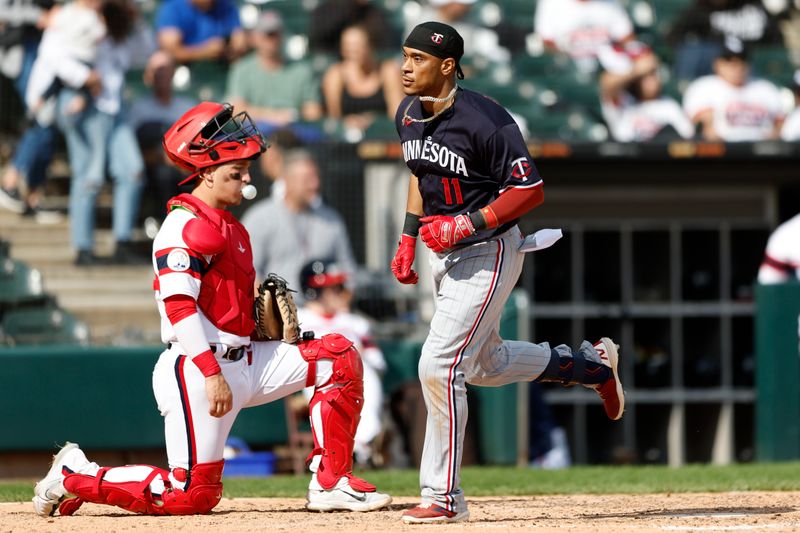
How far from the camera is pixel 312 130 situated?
1042 centimetres

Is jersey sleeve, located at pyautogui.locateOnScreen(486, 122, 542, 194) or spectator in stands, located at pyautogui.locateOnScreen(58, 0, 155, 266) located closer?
jersey sleeve, located at pyautogui.locateOnScreen(486, 122, 542, 194)

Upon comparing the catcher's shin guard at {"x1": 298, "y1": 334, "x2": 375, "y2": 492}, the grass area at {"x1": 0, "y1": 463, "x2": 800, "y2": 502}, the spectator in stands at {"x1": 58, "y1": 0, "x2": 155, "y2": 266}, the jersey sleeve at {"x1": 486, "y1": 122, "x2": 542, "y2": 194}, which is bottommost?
the grass area at {"x1": 0, "y1": 463, "x2": 800, "y2": 502}

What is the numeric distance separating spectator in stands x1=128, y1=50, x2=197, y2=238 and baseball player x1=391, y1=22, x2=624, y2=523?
563 centimetres

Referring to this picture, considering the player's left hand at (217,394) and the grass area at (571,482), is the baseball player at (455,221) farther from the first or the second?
the grass area at (571,482)

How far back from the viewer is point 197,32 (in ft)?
36.7

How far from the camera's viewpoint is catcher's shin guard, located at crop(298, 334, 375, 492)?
16.9ft

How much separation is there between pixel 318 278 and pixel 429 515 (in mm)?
4713

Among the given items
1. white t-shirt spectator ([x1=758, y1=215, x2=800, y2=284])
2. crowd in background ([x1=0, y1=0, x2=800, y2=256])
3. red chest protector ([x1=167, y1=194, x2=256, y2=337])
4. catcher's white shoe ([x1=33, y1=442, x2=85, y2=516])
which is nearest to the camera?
red chest protector ([x1=167, y1=194, x2=256, y2=337])

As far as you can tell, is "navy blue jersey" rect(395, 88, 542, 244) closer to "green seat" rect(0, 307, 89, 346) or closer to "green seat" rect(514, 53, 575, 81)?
"green seat" rect(0, 307, 89, 346)

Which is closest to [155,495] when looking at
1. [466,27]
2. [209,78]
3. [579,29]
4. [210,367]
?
[210,367]

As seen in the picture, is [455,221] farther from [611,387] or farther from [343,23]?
[343,23]

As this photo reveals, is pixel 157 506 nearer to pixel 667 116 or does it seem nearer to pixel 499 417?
pixel 499 417

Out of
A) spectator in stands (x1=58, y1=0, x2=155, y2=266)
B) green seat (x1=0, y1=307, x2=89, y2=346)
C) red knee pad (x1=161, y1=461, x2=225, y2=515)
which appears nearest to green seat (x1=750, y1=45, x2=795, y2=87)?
spectator in stands (x1=58, y1=0, x2=155, y2=266)

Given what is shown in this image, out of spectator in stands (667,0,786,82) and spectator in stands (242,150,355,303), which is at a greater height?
spectator in stands (667,0,786,82)
